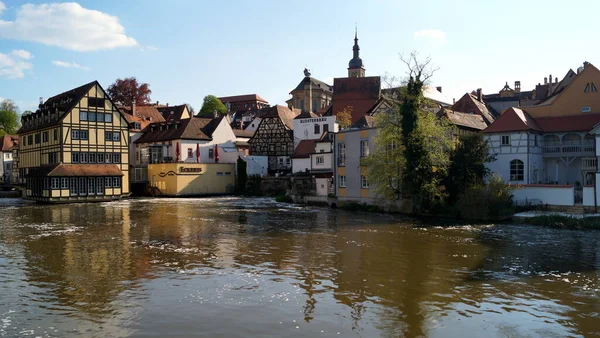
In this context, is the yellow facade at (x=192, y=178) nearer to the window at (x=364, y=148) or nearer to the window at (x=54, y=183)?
the window at (x=54, y=183)

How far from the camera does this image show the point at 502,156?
3553 cm

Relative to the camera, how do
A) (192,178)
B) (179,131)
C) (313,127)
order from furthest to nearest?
(313,127) < (179,131) < (192,178)

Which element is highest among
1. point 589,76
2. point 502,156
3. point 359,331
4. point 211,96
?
point 211,96

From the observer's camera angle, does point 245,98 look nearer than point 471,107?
No

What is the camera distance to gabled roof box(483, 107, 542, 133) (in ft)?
114

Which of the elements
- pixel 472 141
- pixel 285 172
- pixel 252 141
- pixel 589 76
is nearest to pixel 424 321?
pixel 472 141

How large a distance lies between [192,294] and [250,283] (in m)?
1.79

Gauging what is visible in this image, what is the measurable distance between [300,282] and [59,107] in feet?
139

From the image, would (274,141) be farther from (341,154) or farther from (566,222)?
(566,222)

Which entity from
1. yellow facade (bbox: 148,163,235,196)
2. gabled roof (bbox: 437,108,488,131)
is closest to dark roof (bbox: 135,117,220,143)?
yellow facade (bbox: 148,163,235,196)

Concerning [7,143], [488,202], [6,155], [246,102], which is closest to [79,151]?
[7,143]

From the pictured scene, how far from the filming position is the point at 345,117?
61.4 metres

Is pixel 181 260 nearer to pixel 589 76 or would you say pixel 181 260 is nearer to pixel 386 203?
pixel 386 203

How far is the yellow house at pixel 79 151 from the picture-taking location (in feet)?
153
